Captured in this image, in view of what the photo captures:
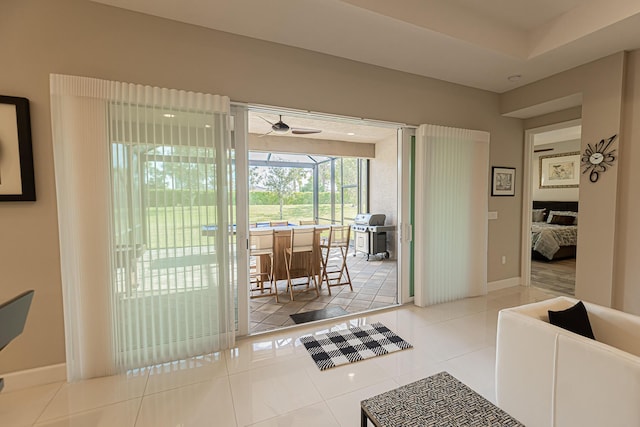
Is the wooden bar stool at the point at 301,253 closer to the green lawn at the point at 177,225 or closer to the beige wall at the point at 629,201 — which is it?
the green lawn at the point at 177,225

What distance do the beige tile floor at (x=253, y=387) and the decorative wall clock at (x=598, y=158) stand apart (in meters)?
2.05

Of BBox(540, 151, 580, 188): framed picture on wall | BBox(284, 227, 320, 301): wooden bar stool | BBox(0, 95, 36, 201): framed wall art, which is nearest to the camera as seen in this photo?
BBox(0, 95, 36, 201): framed wall art

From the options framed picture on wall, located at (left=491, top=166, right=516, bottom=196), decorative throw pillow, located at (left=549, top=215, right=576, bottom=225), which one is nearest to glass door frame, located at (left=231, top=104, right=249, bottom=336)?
framed picture on wall, located at (left=491, top=166, right=516, bottom=196)

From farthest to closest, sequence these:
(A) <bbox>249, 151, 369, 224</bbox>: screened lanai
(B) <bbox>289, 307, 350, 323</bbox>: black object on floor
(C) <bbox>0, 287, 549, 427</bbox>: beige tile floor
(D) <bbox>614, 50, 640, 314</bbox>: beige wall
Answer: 1. (A) <bbox>249, 151, 369, 224</bbox>: screened lanai
2. (B) <bbox>289, 307, 350, 323</bbox>: black object on floor
3. (D) <bbox>614, 50, 640, 314</bbox>: beige wall
4. (C) <bbox>0, 287, 549, 427</bbox>: beige tile floor

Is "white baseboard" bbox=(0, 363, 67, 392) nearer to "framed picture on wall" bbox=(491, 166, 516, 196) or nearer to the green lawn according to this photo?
the green lawn

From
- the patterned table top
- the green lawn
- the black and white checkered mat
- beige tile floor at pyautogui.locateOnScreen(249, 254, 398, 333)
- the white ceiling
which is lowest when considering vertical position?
beige tile floor at pyautogui.locateOnScreen(249, 254, 398, 333)

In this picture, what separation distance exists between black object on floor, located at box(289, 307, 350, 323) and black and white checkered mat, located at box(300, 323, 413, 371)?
40 centimetres

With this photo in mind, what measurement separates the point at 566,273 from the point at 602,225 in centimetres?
253

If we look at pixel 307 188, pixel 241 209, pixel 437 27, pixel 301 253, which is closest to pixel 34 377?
pixel 241 209

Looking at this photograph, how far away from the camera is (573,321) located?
1.56 metres

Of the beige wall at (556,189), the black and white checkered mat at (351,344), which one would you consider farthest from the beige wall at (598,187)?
the beige wall at (556,189)

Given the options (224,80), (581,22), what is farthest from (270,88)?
(581,22)

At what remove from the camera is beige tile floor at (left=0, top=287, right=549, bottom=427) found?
171cm

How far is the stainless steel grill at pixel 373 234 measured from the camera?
606 centimetres
